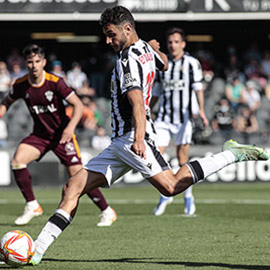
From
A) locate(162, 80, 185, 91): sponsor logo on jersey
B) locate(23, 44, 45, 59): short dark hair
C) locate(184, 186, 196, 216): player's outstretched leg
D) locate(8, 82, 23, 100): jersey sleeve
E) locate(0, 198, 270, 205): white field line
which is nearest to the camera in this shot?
locate(23, 44, 45, 59): short dark hair

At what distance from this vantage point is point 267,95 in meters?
20.2

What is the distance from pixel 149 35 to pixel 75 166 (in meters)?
13.8

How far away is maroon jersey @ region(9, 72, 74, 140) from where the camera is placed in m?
8.49

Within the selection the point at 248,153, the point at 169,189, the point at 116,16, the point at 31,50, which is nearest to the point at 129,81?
the point at 116,16

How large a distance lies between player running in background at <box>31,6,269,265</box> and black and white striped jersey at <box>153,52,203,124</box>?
12.8 feet

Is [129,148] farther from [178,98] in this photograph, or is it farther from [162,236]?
[178,98]

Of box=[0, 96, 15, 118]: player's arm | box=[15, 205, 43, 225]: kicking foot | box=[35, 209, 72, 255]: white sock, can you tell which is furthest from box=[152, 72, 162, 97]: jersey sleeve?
box=[35, 209, 72, 255]: white sock

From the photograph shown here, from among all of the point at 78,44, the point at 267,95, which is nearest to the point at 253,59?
the point at 267,95

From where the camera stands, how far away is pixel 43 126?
8656mm

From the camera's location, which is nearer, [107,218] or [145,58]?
[145,58]

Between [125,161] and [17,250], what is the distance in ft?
3.79

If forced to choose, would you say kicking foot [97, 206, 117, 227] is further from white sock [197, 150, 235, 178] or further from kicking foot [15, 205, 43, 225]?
white sock [197, 150, 235, 178]

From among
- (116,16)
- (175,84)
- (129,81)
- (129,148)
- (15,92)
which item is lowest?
(129,148)

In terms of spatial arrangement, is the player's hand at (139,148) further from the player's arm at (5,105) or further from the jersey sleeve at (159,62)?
the player's arm at (5,105)
